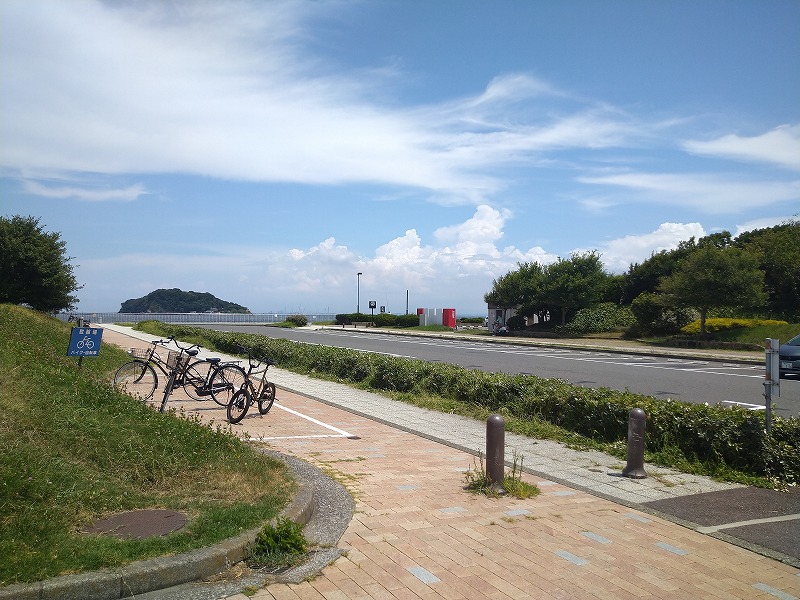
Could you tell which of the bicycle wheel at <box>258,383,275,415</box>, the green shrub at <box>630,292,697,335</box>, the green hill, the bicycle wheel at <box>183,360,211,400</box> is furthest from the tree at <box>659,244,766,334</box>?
the green hill

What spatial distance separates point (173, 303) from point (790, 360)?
111 m

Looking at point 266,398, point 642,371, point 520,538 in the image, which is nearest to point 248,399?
point 266,398

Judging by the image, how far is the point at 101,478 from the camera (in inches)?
224

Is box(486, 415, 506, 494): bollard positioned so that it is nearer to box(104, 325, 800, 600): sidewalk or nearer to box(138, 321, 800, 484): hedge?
box(104, 325, 800, 600): sidewalk

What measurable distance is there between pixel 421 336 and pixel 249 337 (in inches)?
786

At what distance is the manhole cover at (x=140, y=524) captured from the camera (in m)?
4.80

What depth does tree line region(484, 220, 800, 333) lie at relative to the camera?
107ft

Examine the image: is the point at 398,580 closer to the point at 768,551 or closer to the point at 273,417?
the point at 768,551

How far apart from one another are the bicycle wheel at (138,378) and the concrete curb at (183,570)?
688cm

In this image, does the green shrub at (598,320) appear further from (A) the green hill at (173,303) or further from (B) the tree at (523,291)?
(A) the green hill at (173,303)

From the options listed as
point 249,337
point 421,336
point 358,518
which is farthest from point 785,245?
point 358,518

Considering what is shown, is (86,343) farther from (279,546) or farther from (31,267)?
(31,267)

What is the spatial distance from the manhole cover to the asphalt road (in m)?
10.4

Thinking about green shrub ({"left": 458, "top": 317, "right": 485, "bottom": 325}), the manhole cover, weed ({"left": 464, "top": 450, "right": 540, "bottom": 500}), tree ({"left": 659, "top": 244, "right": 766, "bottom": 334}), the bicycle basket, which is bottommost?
weed ({"left": 464, "top": 450, "right": 540, "bottom": 500})
